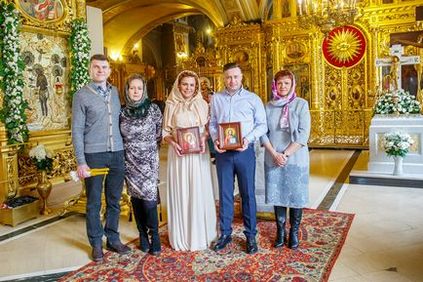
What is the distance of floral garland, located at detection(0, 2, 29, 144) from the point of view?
6.00 meters

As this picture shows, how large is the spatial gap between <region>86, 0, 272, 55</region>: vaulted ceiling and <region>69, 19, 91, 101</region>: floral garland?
21.1 ft

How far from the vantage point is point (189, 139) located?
3.49 m

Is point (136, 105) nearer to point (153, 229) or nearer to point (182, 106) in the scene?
point (182, 106)

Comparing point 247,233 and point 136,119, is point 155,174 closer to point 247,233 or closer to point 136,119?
point 136,119

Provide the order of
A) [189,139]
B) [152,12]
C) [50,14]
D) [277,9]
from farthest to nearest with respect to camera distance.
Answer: [152,12], [277,9], [50,14], [189,139]

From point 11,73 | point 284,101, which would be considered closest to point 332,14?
point 284,101

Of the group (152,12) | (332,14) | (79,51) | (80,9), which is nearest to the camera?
(332,14)

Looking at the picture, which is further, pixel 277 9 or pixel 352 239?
pixel 277 9

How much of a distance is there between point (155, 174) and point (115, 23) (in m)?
14.1

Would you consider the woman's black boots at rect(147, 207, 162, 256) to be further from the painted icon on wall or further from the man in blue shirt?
the painted icon on wall

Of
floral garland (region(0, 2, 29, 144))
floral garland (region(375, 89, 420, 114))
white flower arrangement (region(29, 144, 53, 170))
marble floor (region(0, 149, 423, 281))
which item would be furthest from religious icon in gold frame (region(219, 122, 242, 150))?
floral garland (region(375, 89, 420, 114))

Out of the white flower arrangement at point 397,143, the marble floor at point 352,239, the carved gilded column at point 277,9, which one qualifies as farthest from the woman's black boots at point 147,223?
the carved gilded column at point 277,9

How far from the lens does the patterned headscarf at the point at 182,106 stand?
3596 mm

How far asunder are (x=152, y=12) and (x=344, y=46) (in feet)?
27.2
